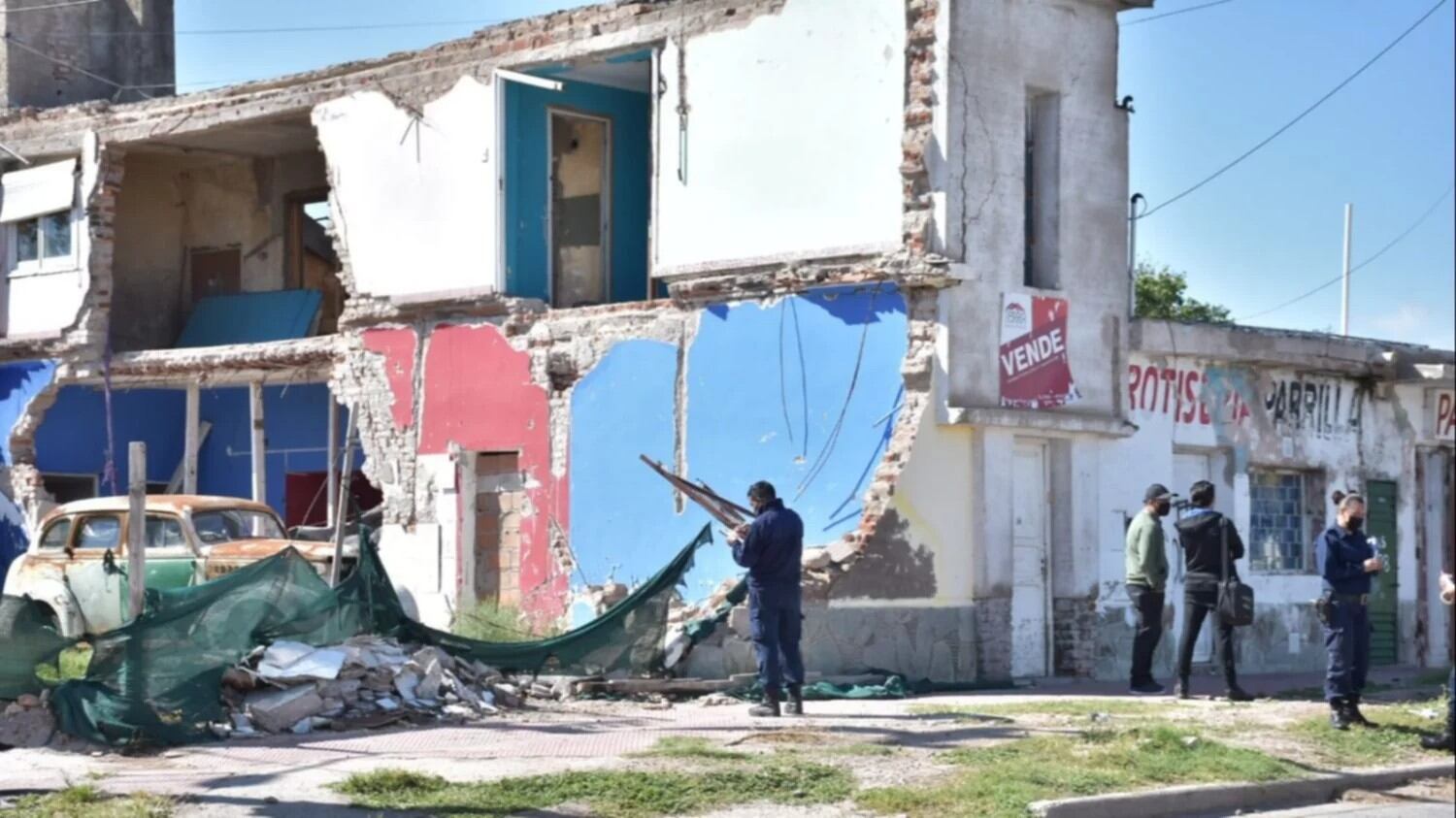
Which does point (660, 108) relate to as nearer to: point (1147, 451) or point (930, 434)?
point (930, 434)

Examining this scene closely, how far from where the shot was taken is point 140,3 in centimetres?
3206

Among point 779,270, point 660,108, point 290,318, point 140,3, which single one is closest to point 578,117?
point 660,108

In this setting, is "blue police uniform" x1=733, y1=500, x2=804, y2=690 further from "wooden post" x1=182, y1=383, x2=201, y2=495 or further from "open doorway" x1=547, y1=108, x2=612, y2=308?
"wooden post" x1=182, y1=383, x2=201, y2=495

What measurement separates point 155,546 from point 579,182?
7106mm

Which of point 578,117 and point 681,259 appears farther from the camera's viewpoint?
point 578,117

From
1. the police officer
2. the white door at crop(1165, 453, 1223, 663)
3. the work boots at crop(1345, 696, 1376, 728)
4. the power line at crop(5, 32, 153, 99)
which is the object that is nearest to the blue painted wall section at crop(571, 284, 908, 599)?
the white door at crop(1165, 453, 1223, 663)

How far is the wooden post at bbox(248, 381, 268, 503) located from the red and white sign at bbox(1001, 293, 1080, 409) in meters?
11.7

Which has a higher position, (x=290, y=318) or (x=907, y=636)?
(x=290, y=318)

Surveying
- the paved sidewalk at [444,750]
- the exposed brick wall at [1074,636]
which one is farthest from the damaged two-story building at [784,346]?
the paved sidewalk at [444,750]

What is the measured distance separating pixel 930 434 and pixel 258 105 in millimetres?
11579

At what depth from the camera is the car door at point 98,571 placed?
61.6 ft

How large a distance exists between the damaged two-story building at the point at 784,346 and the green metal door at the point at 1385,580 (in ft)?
0.41

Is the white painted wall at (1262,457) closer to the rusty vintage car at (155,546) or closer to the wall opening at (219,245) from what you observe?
the rusty vintage car at (155,546)

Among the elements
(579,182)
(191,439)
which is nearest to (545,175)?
(579,182)
